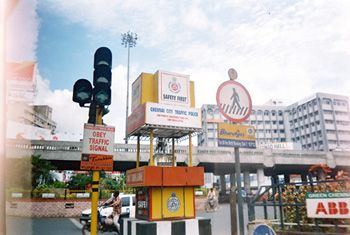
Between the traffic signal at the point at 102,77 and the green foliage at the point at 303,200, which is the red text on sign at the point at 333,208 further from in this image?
the traffic signal at the point at 102,77

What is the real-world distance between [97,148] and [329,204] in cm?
383

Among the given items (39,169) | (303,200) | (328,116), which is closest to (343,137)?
(328,116)

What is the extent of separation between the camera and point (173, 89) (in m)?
6.57

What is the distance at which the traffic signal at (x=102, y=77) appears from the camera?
450cm

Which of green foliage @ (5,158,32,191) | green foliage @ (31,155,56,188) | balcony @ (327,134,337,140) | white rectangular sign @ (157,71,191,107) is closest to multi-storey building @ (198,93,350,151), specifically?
balcony @ (327,134,337,140)

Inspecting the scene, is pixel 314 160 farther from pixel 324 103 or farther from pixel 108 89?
pixel 324 103

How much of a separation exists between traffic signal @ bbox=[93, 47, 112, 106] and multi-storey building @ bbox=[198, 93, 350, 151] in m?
67.3

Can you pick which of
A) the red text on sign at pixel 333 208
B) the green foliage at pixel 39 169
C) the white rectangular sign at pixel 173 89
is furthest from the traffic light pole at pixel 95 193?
the green foliage at pixel 39 169

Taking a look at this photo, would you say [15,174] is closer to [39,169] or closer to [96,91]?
[96,91]

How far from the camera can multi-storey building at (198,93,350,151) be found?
269ft

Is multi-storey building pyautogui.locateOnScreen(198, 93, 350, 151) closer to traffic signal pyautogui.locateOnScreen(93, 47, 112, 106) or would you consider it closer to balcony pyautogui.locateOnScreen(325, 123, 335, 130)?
balcony pyautogui.locateOnScreen(325, 123, 335, 130)

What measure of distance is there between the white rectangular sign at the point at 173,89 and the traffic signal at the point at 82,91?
2010mm

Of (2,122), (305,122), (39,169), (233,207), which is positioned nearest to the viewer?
(2,122)

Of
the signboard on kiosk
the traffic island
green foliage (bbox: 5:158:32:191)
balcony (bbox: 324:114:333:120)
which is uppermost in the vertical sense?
balcony (bbox: 324:114:333:120)
